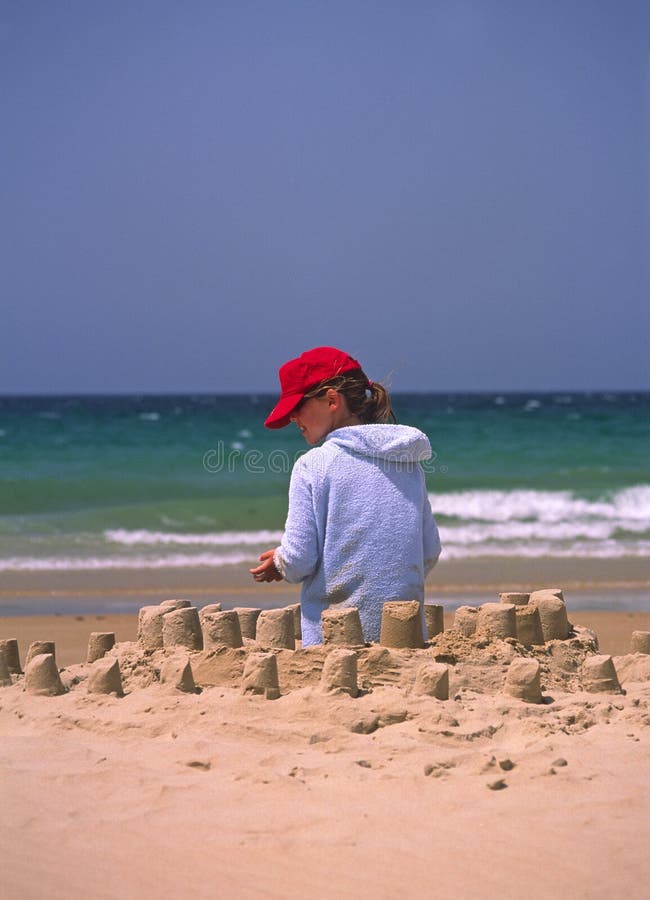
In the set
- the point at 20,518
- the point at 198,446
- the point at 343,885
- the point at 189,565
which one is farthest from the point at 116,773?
the point at 198,446

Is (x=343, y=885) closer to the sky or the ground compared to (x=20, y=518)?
closer to the ground

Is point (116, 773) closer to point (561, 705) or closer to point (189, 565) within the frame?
point (561, 705)

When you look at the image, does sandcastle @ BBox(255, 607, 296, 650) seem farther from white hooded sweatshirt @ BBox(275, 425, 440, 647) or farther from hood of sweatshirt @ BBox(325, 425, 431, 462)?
hood of sweatshirt @ BBox(325, 425, 431, 462)

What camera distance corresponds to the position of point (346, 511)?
12.9ft

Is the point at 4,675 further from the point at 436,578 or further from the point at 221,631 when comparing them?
the point at 436,578

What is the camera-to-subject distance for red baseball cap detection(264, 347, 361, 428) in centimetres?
404

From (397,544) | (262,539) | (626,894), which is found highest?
(262,539)

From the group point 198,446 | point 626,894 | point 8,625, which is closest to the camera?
point 626,894

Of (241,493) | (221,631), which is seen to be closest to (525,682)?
(221,631)

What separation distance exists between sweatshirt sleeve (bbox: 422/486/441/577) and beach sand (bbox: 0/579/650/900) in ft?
1.00

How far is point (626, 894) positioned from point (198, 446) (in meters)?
27.2

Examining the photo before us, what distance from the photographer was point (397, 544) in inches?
156

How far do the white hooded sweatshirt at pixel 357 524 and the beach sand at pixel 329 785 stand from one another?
11.5 inches

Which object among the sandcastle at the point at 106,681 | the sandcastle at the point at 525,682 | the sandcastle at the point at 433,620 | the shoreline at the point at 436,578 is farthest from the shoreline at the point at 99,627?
the sandcastle at the point at 525,682
